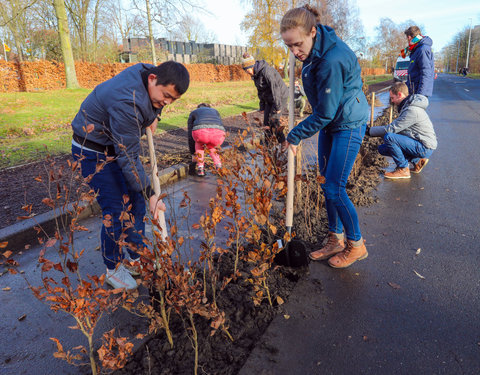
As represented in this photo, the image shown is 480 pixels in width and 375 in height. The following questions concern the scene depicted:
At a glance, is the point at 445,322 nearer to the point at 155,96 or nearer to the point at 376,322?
the point at 376,322

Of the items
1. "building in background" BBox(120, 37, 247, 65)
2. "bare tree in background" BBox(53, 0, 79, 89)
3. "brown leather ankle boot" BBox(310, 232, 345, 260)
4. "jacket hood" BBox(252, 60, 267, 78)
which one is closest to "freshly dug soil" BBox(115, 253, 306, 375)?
"brown leather ankle boot" BBox(310, 232, 345, 260)

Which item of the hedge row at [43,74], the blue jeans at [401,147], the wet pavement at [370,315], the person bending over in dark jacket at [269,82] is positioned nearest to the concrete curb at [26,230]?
the wet pavement at [370,315]

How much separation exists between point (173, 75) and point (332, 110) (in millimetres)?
1155

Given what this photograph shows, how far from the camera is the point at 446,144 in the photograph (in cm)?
774

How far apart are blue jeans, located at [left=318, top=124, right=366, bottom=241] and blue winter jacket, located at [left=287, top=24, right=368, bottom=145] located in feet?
0.32

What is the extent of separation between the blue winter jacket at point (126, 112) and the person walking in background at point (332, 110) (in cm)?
109

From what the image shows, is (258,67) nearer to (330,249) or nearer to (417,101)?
(417,101)

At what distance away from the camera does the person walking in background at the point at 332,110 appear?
238cm

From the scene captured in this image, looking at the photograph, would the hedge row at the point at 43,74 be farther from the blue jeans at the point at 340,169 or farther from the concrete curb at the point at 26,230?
the blue jeans at the point at 340,169

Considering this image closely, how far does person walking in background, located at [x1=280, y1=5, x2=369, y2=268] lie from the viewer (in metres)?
2.38

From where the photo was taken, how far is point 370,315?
2.41 metres

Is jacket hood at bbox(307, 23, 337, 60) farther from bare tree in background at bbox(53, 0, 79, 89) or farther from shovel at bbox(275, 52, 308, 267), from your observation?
bare tree in background at bbox(53, 0, 79, 89)

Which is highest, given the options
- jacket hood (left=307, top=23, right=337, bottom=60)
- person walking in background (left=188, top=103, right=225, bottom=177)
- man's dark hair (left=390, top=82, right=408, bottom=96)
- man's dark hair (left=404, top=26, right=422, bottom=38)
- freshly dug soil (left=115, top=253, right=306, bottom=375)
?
man's dark hair (left=404, top=26, right=422, bottom=38)

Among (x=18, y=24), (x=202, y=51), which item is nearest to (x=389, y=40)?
(x=202, y=51)
